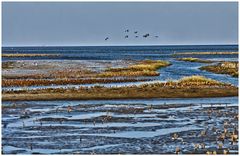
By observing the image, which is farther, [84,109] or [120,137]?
[84,109]

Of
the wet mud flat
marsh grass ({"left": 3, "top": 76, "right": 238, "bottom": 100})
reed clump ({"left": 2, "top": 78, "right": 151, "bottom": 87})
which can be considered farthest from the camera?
reed clump ({"left": 2, "top": 78, "right": 151, "bottom": 87})

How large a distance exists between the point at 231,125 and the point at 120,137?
5.52 metres

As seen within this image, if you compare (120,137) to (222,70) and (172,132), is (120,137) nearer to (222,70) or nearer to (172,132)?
(172,132)

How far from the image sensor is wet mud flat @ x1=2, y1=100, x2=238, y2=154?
21.0 meters

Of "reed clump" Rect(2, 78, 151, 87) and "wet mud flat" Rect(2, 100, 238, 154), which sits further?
"reed clump" Rect(2, 78, 151, 87)

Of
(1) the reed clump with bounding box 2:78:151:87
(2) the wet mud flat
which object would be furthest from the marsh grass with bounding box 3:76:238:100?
(1) the reed clump with bounding box 2:78:151:87

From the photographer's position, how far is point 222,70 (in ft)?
219

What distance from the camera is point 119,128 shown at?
25.4 metres

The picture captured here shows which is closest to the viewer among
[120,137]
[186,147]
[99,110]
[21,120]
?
[186,147]

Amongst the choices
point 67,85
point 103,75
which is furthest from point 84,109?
point 103,75

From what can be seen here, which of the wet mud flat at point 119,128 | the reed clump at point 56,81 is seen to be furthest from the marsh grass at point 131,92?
the reed clump at point 56,81

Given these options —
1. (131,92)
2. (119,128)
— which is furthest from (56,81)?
(119,128)

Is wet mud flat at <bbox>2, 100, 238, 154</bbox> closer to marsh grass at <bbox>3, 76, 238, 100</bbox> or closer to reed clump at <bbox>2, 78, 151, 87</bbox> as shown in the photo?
marsh grass at <bbox>3, 76, 238, 100</bbox>

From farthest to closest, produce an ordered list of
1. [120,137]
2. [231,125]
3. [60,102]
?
[60,102] < [231,125] < [120,137]
